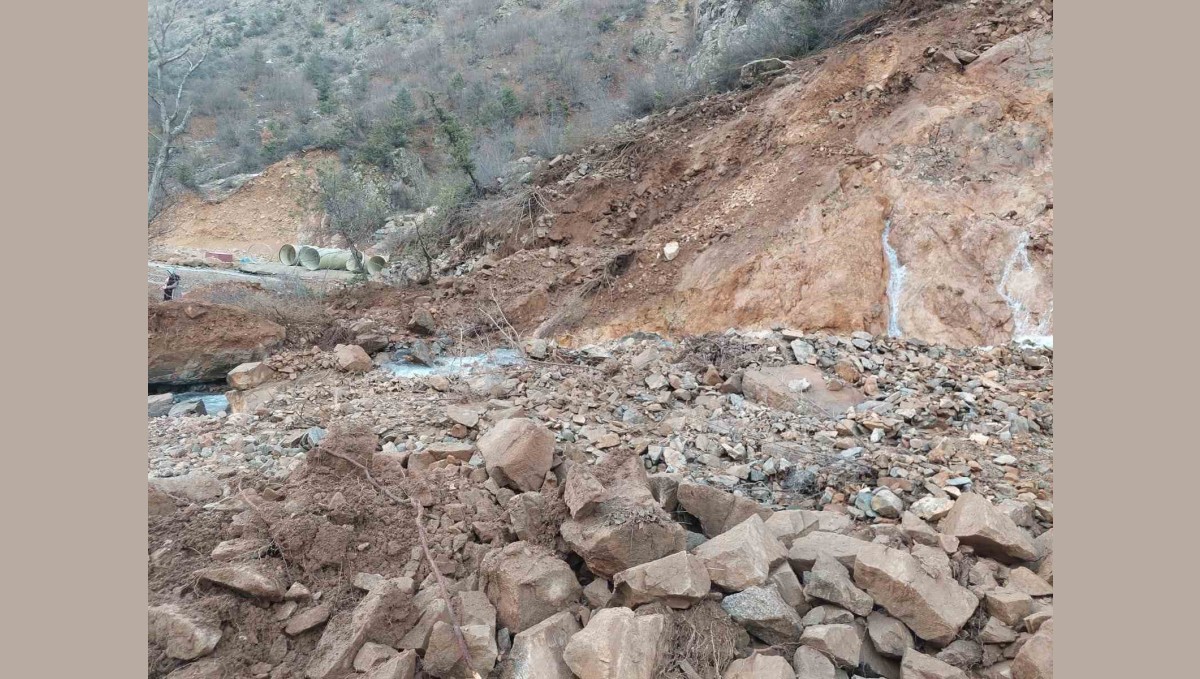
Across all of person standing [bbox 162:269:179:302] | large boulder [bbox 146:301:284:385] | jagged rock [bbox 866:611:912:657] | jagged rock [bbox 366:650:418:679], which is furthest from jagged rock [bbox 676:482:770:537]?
person standing [bbox 162:269:179:302]

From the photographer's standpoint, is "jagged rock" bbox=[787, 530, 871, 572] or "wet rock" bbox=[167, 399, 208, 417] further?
"wet rock" bbox=[167, 399, 208, 417]

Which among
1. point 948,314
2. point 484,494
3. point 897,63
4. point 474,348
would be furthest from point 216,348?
point 897,63

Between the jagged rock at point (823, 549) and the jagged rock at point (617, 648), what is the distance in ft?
3.12

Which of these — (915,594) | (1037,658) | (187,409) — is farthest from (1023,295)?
(187,409)

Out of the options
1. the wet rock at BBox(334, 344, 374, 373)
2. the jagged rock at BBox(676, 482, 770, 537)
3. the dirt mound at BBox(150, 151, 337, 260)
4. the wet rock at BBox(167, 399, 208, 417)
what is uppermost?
the jagged rock at BBox(676, 482, 770, 537)

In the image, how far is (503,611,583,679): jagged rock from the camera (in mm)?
2719

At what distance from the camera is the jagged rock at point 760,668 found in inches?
103

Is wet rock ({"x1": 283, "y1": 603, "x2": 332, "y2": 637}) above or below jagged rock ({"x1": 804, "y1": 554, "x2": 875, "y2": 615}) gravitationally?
above

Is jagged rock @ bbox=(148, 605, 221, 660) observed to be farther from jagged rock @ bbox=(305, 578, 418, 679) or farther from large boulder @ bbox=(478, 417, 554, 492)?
large boulder @ bbox=(478, 417, 554, 492)

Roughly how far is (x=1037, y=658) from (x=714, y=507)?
1.61 meters

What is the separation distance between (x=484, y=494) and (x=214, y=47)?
32490 mm

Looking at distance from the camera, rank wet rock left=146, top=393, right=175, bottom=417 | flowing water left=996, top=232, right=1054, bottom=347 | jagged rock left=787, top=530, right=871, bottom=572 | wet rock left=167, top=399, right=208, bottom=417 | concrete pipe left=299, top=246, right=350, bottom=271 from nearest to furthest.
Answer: jagged rock left=787, top=530, right=871, bottom=572 → wet rock left=167, top=399, right=208, bottom=417 → wet rock left=146, top=393, right=175, bottom=417 → flowing water left=996, top=232, right=1054, bottom=347 → concrete pipe left=299, top=246, right=350, bottom=271

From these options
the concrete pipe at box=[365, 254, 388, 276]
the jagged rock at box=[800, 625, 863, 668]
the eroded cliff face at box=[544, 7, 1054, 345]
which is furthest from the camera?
the concrete pipe at box=[365, 254, 388, 276]

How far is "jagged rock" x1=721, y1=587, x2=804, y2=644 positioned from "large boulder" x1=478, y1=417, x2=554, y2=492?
133 centimetres
